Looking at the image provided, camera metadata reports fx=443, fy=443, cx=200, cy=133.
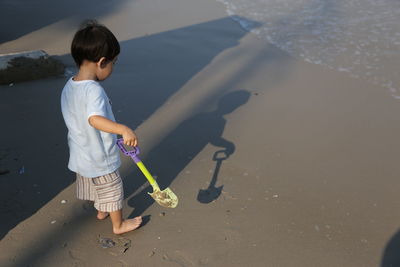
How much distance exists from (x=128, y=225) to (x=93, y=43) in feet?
3.44

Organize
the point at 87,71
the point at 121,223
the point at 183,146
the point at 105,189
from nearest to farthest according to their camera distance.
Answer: the point at 87,71, the point at 105,189, the point at 121,223, the point at 183,146

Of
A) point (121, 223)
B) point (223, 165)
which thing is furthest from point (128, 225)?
point (223, 165)

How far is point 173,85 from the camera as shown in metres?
4.21

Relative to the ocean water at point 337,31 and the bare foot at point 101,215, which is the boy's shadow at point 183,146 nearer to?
the bare foot at point 101,215

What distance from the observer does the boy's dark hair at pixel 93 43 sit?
2021mm

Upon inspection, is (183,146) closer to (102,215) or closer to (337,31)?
(102,215)

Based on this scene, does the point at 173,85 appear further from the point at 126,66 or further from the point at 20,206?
the point at 20,206

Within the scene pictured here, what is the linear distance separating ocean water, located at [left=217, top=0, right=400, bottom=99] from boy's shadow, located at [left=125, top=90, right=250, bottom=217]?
1541 millimetres

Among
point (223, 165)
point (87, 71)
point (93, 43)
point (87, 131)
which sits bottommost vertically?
point (223, 165)

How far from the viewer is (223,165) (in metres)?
3.08

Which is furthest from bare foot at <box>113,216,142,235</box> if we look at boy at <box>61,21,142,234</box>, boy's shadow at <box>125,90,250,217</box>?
boy's shadow at <box>125,90,250,217</box>

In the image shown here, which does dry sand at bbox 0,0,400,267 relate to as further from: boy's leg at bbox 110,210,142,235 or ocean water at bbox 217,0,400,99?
ocean water at bbox 217,0,400,99

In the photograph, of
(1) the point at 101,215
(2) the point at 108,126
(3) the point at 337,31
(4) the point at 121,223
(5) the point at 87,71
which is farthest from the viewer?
(3) the point at 337,31

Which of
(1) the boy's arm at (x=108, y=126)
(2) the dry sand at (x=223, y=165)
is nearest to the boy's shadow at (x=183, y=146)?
(2) the dry sand at (x=223, y=165)
